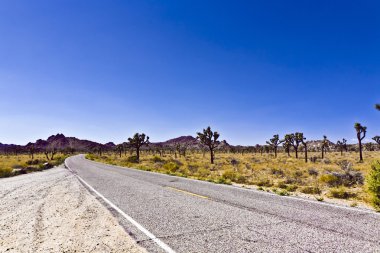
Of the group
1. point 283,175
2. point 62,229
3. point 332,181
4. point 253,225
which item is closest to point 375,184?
point 253,225

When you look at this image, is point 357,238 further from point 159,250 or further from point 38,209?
point 38,209

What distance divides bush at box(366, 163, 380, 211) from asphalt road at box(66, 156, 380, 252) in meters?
0.97

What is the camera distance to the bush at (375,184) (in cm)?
866

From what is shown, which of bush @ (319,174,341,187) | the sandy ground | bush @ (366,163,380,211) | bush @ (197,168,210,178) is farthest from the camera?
bush @ (197,168,210,178)

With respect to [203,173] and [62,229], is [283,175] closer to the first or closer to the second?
[203,173]

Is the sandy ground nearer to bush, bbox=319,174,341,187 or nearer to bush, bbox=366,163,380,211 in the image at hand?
bush, bbox=366,163,380,211

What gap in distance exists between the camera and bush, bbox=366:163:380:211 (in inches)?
341

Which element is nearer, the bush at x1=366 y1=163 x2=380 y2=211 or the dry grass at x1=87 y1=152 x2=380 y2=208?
the bush at x1=366 y1=163 x2=380 y2=211

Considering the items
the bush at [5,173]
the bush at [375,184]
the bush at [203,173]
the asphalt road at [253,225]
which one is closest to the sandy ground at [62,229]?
the asphalt road at [253,225]

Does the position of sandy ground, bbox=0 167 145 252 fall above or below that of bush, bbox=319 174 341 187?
below

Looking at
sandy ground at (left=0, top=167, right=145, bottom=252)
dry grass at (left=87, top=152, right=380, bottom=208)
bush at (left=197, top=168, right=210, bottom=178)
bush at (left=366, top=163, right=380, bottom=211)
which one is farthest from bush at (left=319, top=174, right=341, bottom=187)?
sandy ground at (left=0, top=167, right=145, bottom=252)

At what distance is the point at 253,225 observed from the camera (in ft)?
21.9

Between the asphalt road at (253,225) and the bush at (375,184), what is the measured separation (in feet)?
3.18

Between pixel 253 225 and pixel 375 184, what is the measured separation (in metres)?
4.89
